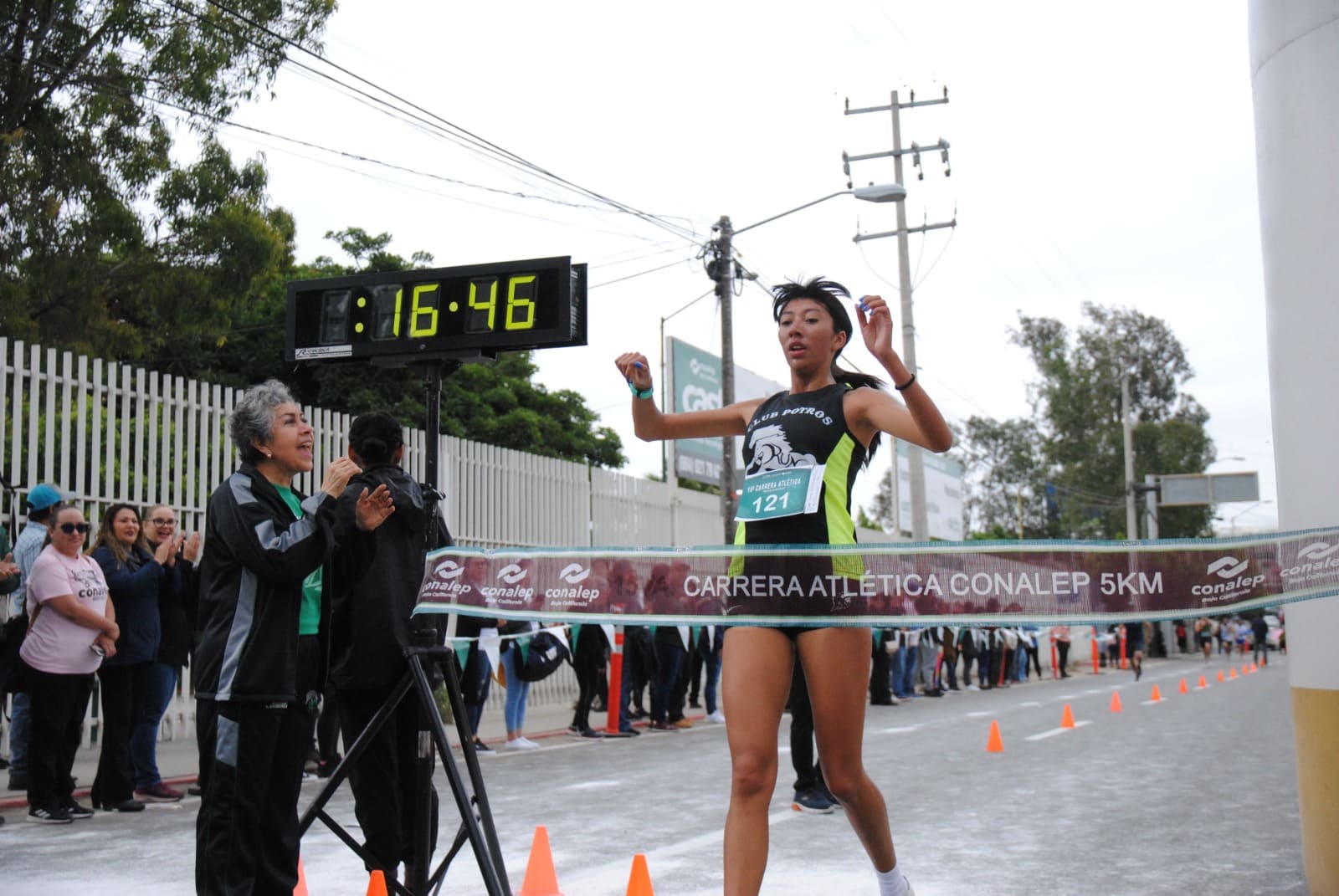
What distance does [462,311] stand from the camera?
5.58 metres

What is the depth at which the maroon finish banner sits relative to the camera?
4352mm

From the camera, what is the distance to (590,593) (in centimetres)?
503

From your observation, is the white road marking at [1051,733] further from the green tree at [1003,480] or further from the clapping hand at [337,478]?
the green tree at [1003,480]

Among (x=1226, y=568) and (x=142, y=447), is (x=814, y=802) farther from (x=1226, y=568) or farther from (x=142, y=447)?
(x=142, y=447)

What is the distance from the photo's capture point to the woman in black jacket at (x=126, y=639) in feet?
28.8

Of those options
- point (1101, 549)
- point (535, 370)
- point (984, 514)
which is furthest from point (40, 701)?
point (984, 514)

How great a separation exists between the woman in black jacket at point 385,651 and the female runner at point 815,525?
3.53ft

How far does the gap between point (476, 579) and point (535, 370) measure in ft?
123

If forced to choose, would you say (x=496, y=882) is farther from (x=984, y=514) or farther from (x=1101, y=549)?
(x=984, y=514)

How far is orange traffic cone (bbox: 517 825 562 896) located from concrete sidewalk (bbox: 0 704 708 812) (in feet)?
12.6

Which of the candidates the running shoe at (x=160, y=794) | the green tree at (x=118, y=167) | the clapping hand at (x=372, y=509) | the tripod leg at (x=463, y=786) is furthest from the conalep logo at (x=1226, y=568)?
the green tree at (x=118, y=167)

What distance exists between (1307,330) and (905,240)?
26312 mm

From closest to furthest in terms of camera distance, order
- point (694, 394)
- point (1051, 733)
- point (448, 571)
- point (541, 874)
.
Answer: point (448, 571) → point (541, 874) → point (1051, 733) → point (694, 394)

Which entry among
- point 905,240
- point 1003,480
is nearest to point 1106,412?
point 1003,480
